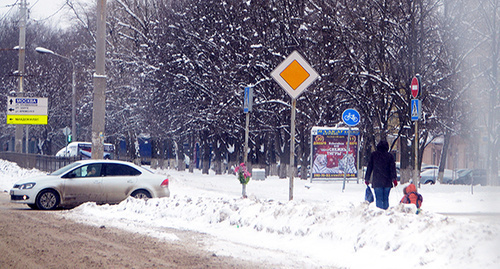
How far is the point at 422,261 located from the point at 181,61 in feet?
99.7

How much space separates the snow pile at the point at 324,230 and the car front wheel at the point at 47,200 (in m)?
2.15

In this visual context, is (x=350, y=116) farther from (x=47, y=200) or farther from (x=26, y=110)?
(x=26, y=110)

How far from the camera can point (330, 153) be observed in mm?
25594

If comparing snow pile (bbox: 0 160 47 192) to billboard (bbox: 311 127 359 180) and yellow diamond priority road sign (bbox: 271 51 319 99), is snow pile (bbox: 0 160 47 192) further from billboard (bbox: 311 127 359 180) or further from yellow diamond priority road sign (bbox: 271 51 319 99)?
yellow diamond priority road sign (bbox: 271 51 319 99)

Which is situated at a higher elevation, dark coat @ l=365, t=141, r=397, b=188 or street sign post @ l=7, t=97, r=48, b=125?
street sign post @ l=7, t=97, r=48, b=125

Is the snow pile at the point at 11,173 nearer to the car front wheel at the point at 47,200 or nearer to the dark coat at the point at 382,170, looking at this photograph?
the car front wheel at the point at 47,200

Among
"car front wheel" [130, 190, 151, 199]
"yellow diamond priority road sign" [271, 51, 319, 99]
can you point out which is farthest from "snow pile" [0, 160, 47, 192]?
"yellow diamond priority road sign" [271, 51, 319, 99]

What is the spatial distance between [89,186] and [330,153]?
11534 mm

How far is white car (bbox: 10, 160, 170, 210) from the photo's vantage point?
54.1 feet

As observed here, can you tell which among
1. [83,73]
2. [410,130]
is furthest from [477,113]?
[83,73]

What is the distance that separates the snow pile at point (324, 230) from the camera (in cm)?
731

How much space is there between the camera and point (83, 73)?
51719mm

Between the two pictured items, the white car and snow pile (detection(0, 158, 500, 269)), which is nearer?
snow pile (detection(0, 158, 500, 269))

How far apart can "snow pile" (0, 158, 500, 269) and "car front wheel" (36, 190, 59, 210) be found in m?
2.15
